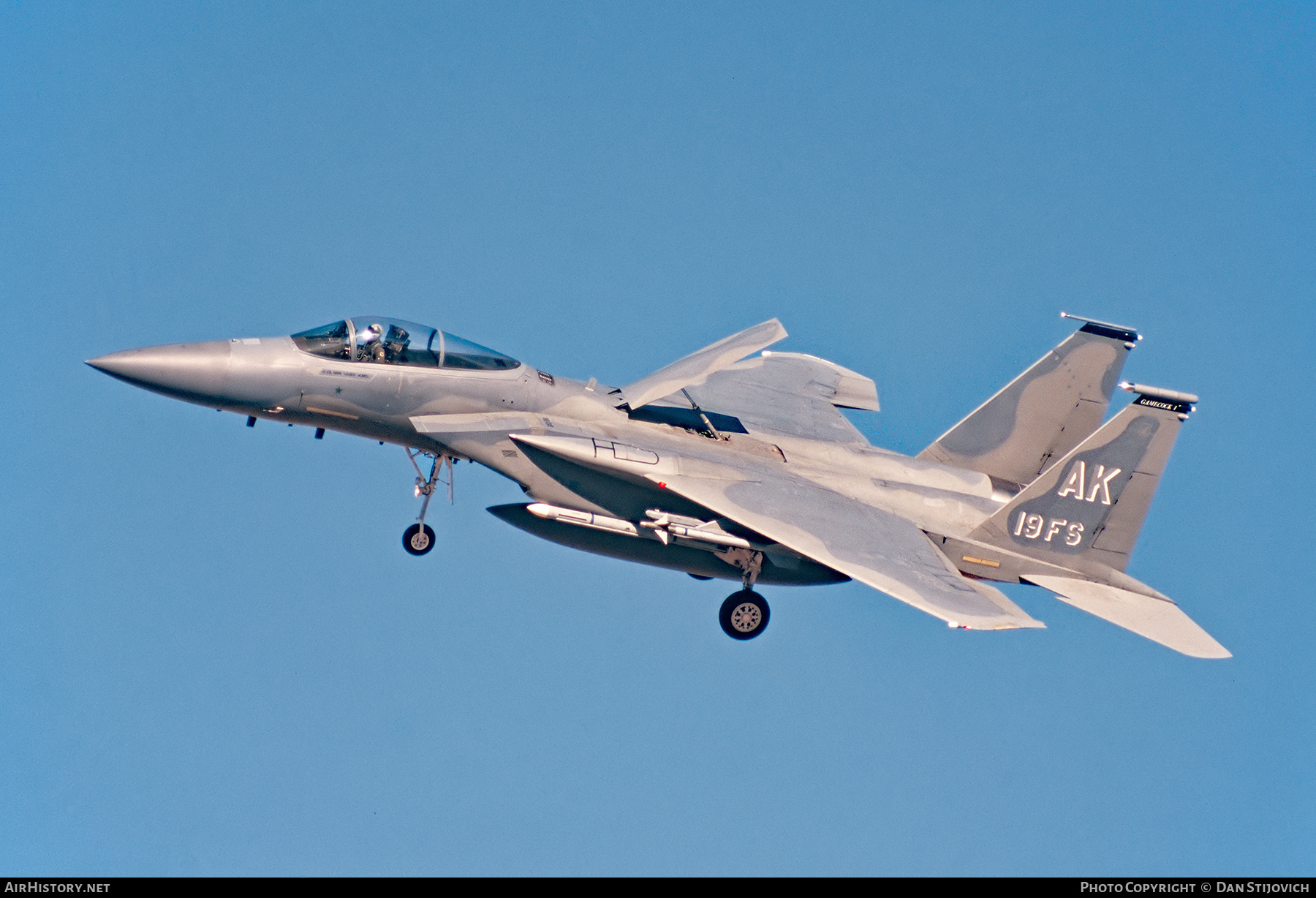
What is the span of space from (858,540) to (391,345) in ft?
20.2

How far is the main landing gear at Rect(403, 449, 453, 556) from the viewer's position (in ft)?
58.6

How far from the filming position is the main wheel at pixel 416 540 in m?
17.8

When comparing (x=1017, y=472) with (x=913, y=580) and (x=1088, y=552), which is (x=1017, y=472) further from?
(x=913, y=580)

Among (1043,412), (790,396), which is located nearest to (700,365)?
(790,396)

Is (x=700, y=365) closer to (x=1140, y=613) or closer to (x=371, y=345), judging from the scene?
(x=371, y=345)

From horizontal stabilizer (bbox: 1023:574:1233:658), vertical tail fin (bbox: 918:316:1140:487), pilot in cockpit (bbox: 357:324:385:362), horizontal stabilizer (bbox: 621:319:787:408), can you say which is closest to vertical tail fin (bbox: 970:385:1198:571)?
horizontal stabilizer (bbox: 1023:574:1233:658)

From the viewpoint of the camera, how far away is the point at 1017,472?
21.0 metres

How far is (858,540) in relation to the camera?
1717cm

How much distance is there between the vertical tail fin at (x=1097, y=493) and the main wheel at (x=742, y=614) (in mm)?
2988

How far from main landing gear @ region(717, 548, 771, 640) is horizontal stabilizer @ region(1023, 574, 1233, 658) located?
3.46 metres

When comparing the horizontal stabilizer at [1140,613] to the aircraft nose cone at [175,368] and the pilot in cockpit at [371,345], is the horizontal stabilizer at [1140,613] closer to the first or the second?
the pilot in cockpit at [371,345]

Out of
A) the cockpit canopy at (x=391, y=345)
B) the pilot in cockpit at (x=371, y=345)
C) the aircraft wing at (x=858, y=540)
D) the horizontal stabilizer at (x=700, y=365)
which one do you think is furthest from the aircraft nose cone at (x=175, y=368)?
the aircraft wing at (x=858, y=540)

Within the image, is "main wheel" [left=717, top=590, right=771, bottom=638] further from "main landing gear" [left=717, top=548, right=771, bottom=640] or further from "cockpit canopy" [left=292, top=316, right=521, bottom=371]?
"cockpit canopy" [left=292, top=316, right=521, bottom=371]
